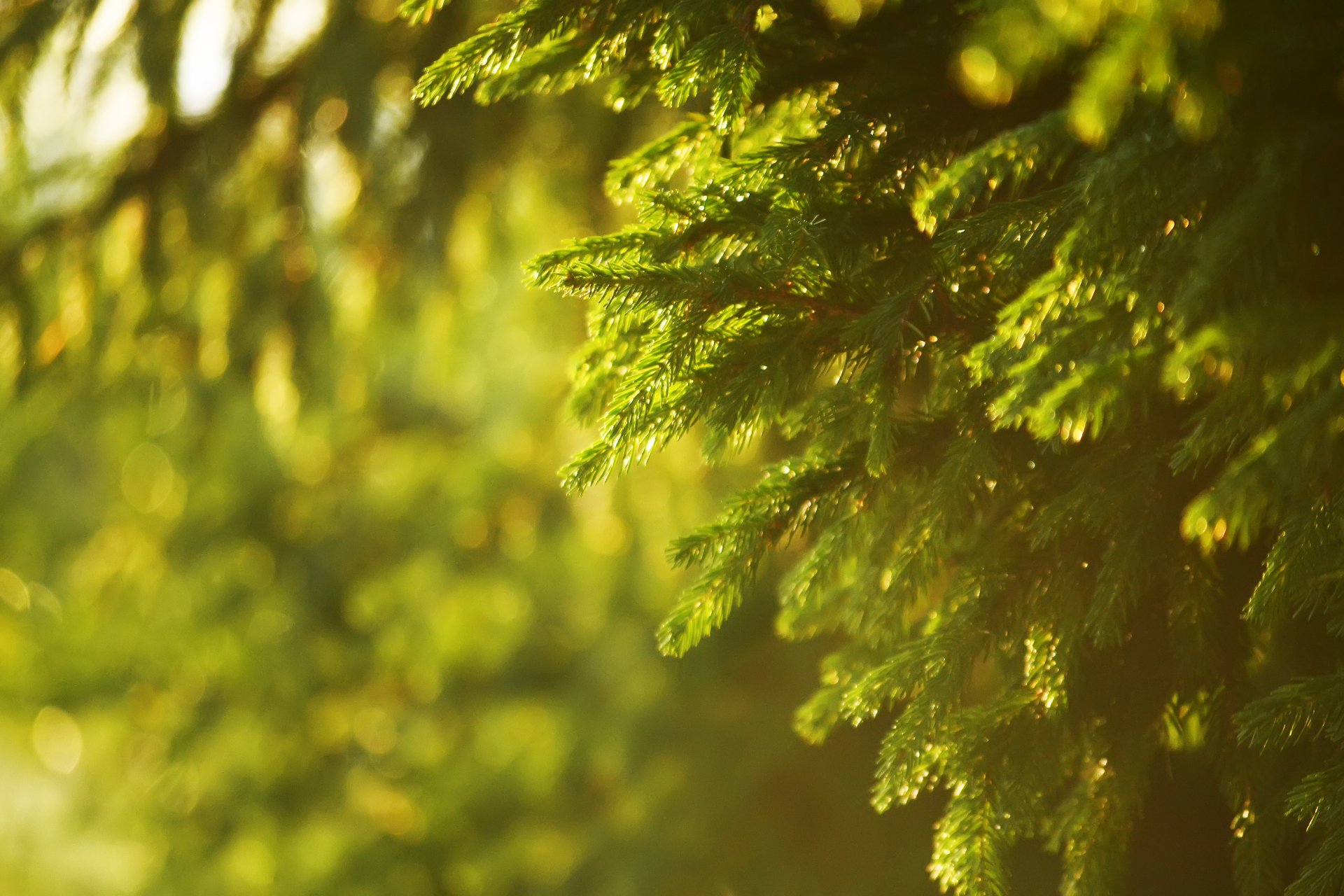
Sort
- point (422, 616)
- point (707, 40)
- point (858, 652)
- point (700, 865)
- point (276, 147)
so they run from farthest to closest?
point (422, 616) → point (700, 865) → point (276, 147) → point (858, 652) → point (707, 40)

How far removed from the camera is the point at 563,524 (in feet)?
12.2

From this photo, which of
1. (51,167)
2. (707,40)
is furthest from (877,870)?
(51,167)

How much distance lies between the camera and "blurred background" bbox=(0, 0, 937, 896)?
2.20 meters

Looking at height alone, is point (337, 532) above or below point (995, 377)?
above

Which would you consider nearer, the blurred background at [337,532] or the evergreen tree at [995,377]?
the evergreen tree at [995,377]

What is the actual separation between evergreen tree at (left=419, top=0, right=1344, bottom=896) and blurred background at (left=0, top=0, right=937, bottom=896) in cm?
103

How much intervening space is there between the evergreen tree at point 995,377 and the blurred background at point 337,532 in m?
1.03

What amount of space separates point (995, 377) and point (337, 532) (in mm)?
3629

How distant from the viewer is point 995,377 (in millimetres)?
870

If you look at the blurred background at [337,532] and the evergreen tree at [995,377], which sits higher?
the blurred background at [337,532]

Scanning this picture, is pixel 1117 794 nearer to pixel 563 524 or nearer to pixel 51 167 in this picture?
pixel 51 167

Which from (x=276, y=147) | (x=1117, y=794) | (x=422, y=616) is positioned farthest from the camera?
(x=422, y=616)

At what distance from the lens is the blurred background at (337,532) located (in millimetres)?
2195

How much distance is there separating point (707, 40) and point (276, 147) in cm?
191
